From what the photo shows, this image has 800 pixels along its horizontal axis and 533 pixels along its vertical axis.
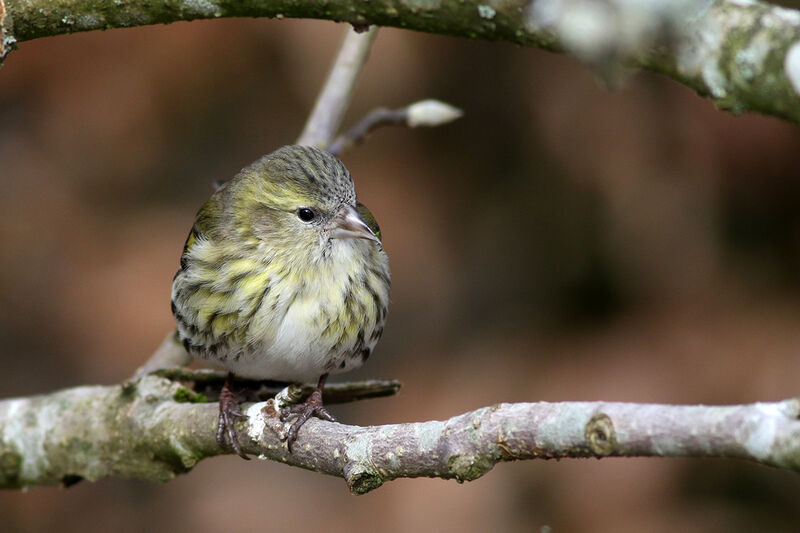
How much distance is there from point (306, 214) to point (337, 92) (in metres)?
0.90

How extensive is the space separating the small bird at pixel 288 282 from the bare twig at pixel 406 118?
1.86ft

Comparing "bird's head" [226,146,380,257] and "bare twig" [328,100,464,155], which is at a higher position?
"bare twig" [328,100,464,155]

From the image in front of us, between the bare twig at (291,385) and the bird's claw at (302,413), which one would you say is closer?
the bird's claw at (302,413)

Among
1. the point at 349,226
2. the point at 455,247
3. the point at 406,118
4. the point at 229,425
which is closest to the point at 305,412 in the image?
the point at 229,425

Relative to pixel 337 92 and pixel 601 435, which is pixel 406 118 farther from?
pixel 601 435

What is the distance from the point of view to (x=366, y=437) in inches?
83.5

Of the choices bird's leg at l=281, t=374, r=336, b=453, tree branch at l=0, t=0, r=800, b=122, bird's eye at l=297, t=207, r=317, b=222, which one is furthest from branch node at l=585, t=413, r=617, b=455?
bird's eye at l=297, t=207, r=317, b=222

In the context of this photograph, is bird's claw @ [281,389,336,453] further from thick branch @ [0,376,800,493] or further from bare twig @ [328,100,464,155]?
bare twig @ [328,100,464,155]

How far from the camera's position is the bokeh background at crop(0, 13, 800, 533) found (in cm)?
488

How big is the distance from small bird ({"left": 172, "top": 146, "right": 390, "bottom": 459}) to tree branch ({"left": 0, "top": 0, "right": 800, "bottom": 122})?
110cm

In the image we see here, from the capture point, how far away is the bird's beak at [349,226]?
2994 mm

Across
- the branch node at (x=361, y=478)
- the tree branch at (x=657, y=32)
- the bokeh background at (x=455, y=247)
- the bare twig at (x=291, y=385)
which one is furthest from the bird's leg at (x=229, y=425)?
the bokeh background at (x=455, y=247)

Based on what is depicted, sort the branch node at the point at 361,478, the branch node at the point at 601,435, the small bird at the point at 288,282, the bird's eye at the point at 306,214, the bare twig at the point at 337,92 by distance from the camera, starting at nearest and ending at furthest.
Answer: the branch node at the point at 601,435 < the branch node at the point at 361,478 < the small bird at the point at 288,282 < the bird's eye at the point at 306,214 < the bare twig at the point at 337,92

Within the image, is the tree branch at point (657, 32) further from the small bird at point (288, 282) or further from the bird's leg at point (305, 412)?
the small bird at point (288, 282)
